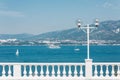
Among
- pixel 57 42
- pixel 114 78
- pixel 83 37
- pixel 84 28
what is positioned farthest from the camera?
pixel 57 42

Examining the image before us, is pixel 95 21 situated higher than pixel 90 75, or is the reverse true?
pixel 95 21

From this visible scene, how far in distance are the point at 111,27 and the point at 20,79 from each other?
505 ft

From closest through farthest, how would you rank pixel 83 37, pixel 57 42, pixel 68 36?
pixel 83 37 → pixel 68 36 → pixel 57 42

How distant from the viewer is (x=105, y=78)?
15.4 metres

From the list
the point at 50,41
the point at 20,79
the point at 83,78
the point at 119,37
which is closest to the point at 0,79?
the point at 20,79

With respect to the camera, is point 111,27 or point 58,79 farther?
point 111,27

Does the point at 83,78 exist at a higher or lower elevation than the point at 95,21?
lower

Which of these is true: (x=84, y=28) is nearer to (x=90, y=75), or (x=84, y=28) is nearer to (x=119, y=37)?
(x=90, y=75)

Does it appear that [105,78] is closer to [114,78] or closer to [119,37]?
[114,78]

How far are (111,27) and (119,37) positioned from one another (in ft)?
26.5

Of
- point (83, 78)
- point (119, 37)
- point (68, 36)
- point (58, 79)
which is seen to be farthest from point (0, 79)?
point (119, 37)

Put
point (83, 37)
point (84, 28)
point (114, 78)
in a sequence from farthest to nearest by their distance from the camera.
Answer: point (83, 37) → point (84, 28) → point (114, 78)

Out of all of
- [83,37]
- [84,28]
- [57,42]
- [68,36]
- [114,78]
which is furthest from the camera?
[57,42]

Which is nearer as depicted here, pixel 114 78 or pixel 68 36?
pixel 114 78
